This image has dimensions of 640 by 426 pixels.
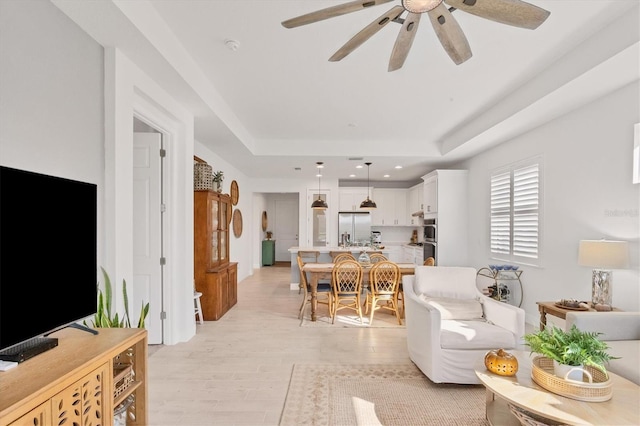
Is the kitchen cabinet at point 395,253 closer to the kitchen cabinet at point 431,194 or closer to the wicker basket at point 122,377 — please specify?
the kitchen cabinet at point 431,194

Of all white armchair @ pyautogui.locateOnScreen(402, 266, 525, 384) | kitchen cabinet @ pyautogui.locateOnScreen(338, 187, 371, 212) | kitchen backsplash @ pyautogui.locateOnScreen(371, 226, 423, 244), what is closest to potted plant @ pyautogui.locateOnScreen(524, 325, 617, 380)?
→ white armchair @ pyautogui.locateOnScreen(402, 266, 525, 384)

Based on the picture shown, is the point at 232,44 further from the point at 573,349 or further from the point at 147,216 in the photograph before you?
the point at 573,349

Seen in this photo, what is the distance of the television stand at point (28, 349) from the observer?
1405 millimetres

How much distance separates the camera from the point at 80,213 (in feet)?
5.78

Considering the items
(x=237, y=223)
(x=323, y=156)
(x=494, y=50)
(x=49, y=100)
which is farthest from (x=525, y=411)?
(x=237, y=223)

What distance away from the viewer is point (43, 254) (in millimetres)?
1540

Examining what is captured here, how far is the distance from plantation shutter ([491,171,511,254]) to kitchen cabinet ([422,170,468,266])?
1.00 metres

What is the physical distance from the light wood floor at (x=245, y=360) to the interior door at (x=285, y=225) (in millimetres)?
6560

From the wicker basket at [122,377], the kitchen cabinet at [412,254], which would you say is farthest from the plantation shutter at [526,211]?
the wicker basket at [122,377]

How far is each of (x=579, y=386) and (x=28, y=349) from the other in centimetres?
261

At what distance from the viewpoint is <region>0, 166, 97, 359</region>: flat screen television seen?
136cm

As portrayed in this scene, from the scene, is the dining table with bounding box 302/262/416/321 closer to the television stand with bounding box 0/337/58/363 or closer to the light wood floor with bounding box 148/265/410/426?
the light wood floor with bounding box 148/265/410/426

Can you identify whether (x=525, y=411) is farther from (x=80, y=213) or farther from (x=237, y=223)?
(x=237, y=223)

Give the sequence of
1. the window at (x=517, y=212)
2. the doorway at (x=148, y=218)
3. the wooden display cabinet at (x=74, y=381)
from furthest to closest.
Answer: the window at (x=517, y=212) < the doorway at (x=148, y=218) < the wooden display cabinet at (x=74, y=381)
